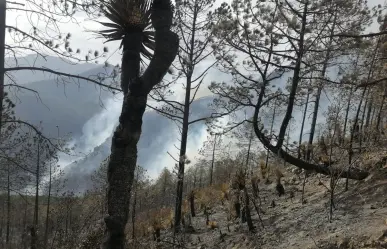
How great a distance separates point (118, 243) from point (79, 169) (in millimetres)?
197714

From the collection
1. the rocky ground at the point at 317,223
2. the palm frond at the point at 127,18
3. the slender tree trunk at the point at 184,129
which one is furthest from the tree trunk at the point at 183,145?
the palm frond at the point at 127,18

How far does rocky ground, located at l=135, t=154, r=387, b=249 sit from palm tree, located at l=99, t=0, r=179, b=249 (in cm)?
210

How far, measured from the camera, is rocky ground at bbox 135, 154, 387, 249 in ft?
21.0

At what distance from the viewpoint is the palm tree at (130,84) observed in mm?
3014

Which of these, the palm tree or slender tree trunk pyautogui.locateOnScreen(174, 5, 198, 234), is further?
slender tree trunk pyautogui.locateOnScreen(174, 5, 198, 234)

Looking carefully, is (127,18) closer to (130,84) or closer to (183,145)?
(130,84)

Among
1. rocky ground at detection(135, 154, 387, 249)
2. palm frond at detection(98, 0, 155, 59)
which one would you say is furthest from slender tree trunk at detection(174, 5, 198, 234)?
palm frond at detection(98, 0, 155, 59)

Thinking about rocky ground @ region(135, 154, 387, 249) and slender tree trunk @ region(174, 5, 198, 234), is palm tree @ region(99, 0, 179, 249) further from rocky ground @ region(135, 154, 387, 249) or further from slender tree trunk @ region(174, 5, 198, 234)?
slender tree trunk @ region(174, 5, 198, 234)

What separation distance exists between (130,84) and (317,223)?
6.02 m

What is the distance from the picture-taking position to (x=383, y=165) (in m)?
8.69

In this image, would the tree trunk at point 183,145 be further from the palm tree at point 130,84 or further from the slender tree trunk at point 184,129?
the palm tree at point 130,84

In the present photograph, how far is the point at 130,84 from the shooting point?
312 centimetres

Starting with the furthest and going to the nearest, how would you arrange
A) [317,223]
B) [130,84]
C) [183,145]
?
[183,145], [317,223], [130,84]

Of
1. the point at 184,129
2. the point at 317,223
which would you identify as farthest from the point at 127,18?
the point at 184,129
